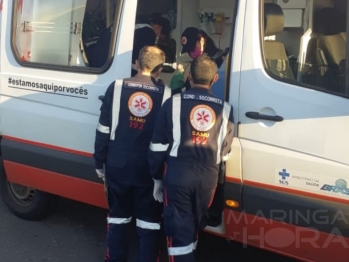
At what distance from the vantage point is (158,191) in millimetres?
3893

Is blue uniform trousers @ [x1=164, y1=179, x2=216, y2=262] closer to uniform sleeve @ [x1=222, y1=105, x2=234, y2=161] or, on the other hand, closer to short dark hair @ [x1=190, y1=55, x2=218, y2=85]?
uniform sleeve @ [x1=222, y1=105, x2=234, y2=161]

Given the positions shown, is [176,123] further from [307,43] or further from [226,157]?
[307,43]

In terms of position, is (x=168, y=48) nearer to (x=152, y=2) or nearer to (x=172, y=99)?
(x=152, y=2)

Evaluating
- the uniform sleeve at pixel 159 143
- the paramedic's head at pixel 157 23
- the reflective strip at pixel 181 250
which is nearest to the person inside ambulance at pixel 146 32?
the paramedic's head at pixel 157 23

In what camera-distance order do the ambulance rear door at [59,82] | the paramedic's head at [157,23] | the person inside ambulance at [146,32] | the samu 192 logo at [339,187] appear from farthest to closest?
the paramedic's head at [157,23]
the person inside ambulance at [146,32]
the ambulance rear door at [59,82]
the samu 192 logo at [339,187]

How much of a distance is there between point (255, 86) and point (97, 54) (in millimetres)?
1272

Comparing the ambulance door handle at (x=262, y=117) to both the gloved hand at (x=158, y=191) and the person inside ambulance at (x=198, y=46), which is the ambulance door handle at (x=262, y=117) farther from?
the person inside ambulance at (x=198, y=46)

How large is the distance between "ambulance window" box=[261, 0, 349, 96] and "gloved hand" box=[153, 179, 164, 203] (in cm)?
96

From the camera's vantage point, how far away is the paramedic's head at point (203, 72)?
12.0ft

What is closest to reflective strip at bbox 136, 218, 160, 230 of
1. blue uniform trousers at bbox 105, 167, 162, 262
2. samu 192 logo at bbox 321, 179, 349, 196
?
blue uniform trousers at bbox 105, 167, 162, 262

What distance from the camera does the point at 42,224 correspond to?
17.0 feet

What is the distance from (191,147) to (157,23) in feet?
6.40

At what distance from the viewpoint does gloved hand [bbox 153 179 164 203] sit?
3870 millimetres

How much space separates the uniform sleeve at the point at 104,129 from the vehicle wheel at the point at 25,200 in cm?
120
